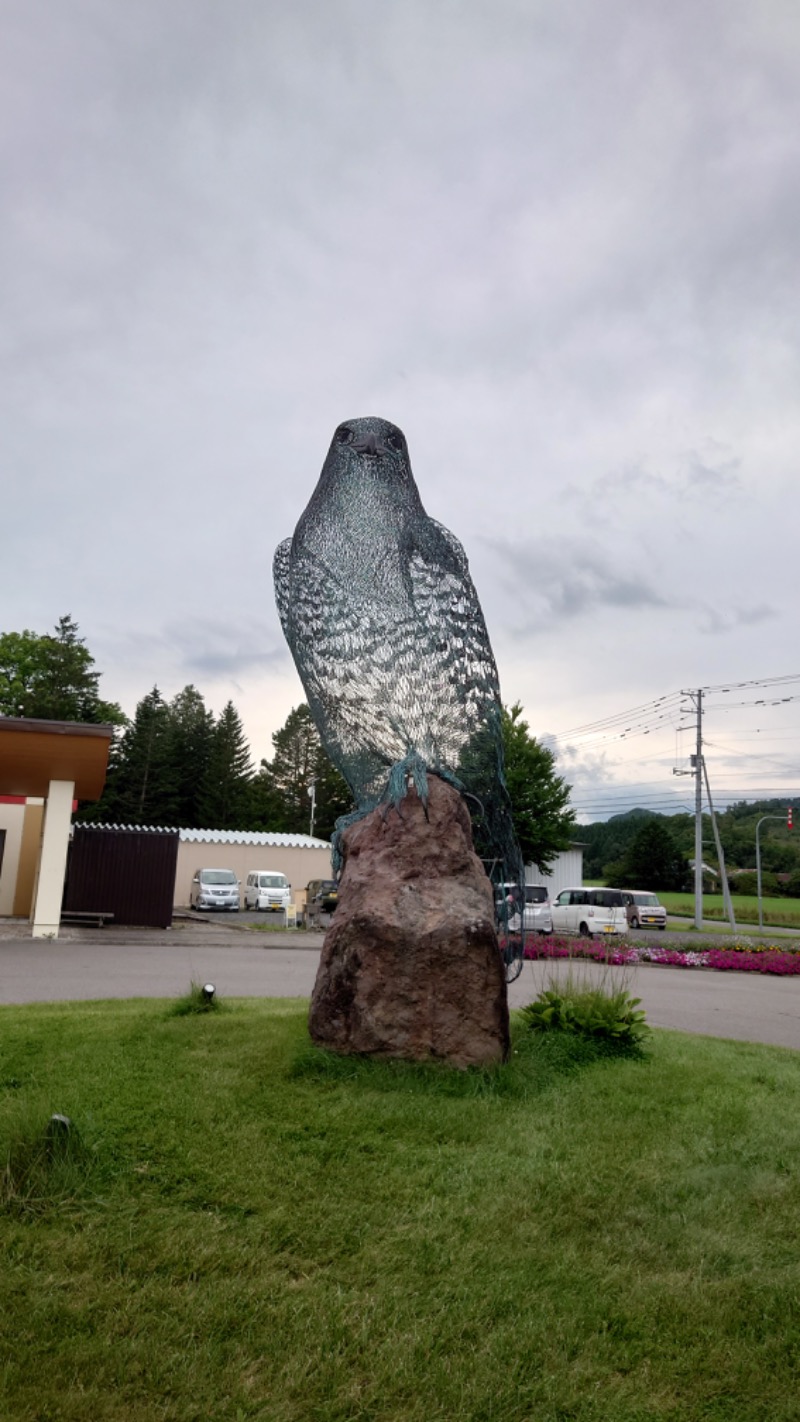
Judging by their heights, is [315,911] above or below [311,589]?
below

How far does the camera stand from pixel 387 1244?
11.5 feet

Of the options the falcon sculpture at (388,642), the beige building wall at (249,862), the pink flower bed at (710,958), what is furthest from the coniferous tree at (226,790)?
the falcon sculpture at (388,642)

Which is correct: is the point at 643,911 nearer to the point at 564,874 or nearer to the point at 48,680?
the point at 564,874

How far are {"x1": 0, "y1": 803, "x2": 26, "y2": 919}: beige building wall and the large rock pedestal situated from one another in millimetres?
20243

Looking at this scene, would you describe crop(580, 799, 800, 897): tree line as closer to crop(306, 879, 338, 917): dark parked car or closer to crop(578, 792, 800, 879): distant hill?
crop(578, 792, 800, 879): distant hill

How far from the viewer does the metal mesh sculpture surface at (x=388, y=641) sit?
6.38m

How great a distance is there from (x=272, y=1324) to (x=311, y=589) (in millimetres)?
4672

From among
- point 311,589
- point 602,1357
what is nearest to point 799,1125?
point 602,1357

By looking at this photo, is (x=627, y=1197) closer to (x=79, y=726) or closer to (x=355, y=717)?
(x=355, y=717)

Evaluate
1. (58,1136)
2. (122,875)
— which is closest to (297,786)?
(122,875)

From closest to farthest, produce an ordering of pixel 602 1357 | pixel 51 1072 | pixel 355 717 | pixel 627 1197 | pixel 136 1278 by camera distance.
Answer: pixel 602 1357, pixel 136 1278, pixel 627 1197, pixel 51 1072, pixel 355 717

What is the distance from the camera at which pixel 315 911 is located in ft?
78.8

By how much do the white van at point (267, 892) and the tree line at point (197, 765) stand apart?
27.9ft

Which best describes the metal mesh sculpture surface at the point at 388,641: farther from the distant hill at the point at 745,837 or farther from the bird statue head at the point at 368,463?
the distant hill at the point at 745,837
